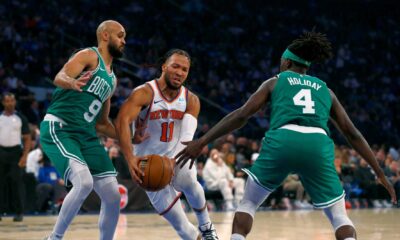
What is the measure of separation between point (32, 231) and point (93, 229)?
0.87 meters

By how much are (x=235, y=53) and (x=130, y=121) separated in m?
20.2

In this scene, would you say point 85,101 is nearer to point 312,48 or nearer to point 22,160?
point 312,48

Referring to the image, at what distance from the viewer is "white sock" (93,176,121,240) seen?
6391 mm

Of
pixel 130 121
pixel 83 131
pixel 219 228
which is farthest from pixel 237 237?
pixel 219 228

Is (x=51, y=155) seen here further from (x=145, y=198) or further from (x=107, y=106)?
(x=145, y=198)

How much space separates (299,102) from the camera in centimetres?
548

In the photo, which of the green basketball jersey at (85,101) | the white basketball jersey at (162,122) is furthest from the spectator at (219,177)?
the green basketball jersey at (85,101)

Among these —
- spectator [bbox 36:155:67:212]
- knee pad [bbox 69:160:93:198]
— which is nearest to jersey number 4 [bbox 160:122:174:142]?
knee pad [bbox 69:160:93:198]

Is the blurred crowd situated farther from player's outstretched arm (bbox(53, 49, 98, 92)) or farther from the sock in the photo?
player's outstretched arm (bbox(53, 49, 98, 92))

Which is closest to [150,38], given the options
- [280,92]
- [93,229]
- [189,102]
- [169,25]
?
[169,25]

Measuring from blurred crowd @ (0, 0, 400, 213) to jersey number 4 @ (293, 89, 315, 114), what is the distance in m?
9.73

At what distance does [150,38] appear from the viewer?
2453 cm

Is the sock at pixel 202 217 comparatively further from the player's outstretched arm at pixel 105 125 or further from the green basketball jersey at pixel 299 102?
the green basketball jersey at pixel 299 102

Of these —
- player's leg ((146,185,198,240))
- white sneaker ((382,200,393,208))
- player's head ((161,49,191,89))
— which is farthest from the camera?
white sneaker ((382,200,393,208))
